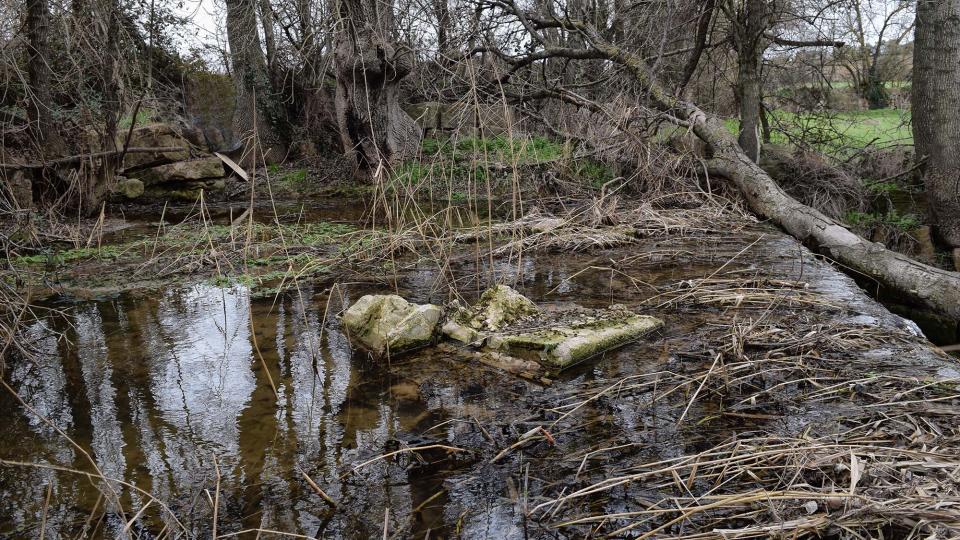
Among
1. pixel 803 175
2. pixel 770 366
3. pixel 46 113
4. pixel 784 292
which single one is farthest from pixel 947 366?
pixel 46 113

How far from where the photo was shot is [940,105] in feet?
25.2

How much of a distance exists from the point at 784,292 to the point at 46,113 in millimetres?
8849

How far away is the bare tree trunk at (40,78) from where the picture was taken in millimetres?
7898

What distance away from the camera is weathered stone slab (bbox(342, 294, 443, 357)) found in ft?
13.1

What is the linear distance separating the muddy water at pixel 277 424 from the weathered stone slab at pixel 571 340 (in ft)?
0.27

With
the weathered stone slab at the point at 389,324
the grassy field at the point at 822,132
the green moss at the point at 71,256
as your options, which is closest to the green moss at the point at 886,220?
the grassy field at the point at 822,132

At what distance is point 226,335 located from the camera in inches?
178

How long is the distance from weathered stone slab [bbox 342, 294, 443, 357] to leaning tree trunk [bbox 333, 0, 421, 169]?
5.22 m

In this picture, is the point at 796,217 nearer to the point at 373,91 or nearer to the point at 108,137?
the point at 373,91

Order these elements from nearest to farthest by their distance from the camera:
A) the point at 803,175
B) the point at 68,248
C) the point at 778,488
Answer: the point at 778,488 < the point at 68,248 < the point at 803,175

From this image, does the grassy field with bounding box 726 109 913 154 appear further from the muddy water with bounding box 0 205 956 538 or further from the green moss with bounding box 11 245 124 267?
the green moss with bounding box 11 245 124 267

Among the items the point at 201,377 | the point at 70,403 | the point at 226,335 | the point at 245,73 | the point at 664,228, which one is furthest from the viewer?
the point at 245,73

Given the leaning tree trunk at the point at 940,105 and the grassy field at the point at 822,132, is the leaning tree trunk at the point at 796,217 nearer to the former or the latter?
the leaning tree trunk at the point at 940,105

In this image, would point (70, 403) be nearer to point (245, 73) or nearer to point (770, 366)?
point (770, 366)
